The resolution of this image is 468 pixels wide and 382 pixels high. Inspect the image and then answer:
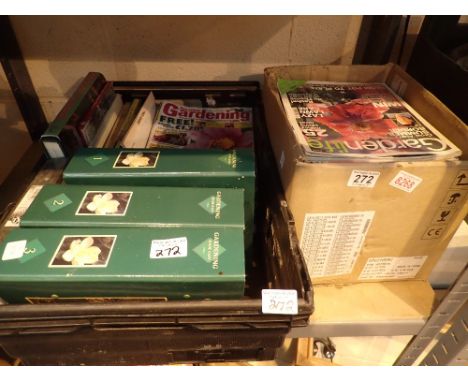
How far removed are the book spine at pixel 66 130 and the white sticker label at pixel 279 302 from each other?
53 cm

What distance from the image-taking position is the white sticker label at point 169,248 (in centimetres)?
50

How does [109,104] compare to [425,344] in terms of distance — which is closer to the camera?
[425,344]

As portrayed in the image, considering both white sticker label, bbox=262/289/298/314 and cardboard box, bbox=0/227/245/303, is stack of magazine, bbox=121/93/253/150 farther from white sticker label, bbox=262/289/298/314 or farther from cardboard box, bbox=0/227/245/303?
white sticker label, bbox=262/289/298/314

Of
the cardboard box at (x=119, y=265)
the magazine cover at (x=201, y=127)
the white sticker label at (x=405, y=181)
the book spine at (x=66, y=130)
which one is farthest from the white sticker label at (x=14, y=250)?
the white sticker label at (x=405, y=181)

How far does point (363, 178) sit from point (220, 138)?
39 centimetres

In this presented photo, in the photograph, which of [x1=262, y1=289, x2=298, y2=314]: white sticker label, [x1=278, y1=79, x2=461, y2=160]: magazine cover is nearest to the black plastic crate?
[x1=262, y1=289, x2=298, y2=314]: white sticker label

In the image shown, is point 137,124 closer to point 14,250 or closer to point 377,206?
point 14,250

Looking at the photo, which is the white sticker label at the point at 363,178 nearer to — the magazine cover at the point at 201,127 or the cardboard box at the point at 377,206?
the cardboard box at the point at 377,206

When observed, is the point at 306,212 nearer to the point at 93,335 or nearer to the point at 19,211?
the point at 93,335

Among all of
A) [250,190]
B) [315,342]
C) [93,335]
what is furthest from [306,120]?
[315,342]

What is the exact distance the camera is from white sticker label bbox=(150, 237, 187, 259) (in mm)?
502
